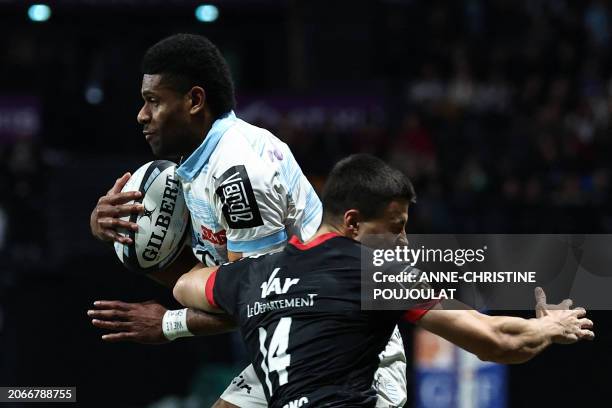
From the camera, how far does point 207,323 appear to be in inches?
216

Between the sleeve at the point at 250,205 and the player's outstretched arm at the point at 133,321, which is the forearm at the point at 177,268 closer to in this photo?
the player's outstretched arm at the point at 133,321

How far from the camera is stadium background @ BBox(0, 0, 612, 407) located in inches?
376

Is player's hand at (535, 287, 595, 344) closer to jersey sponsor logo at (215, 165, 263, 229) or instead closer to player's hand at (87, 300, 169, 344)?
jersey sponsor logo at (215, 165, 263, 229)

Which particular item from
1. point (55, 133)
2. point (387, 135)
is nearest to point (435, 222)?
point (387, 135)

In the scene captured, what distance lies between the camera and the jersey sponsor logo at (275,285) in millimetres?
4875

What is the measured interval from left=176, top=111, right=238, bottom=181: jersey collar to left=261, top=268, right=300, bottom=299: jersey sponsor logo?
35.8 inches

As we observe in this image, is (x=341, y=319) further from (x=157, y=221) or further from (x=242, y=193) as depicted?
(x=157, y=221)

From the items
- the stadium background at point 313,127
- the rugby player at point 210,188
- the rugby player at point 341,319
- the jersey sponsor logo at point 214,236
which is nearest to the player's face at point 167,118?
the rugby player at point 210,188

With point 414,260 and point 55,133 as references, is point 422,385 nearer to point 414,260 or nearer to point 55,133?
point 414,260

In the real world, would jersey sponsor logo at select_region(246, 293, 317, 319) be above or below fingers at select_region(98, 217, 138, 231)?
below

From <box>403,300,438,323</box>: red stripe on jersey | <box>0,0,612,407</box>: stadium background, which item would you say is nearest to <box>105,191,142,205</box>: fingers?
<box>403,300,438,323</box>: red stripe on jersey

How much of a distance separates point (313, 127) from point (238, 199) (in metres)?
9.70

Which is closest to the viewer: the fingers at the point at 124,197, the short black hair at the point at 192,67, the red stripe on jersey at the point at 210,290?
the red stripe on jersey at the point at 210,290

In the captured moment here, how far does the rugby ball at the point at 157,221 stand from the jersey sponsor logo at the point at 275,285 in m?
1.08
